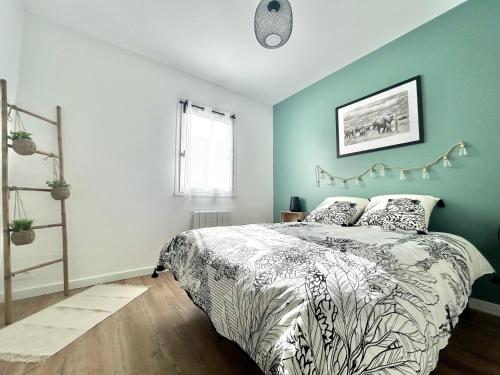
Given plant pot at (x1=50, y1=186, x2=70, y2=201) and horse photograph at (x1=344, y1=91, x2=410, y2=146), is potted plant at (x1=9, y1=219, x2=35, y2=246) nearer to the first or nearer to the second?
plant pot at (x1=50, y1=186, x2=70, y2=201)

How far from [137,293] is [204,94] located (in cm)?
268

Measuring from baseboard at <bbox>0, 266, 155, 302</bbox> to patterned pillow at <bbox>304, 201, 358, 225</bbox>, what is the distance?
208 cm

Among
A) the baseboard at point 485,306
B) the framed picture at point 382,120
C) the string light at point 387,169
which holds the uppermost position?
the framed picture at point 382,120

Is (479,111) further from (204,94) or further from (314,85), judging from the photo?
(204,94)

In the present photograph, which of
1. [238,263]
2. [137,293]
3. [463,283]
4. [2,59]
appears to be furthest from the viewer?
[137,293]

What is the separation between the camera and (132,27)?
217 centimetres

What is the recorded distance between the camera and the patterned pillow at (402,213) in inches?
65.9

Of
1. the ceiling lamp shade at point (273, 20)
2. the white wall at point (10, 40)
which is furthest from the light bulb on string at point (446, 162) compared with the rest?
the white wall at point (10, 40)

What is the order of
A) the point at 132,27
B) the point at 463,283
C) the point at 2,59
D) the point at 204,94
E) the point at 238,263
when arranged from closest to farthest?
the point at 238,263 → the point at 463,283 → the point at 2,59 → the point at 132,27 → the point at 204,94

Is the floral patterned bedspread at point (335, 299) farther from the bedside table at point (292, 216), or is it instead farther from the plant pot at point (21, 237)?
the bedside table at point (292, 216)

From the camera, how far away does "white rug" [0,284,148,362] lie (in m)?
1.22

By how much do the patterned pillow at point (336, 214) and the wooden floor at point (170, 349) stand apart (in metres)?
1.05

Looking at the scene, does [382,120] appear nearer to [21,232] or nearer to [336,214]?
[336,214]

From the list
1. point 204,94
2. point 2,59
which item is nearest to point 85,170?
point 2,59
